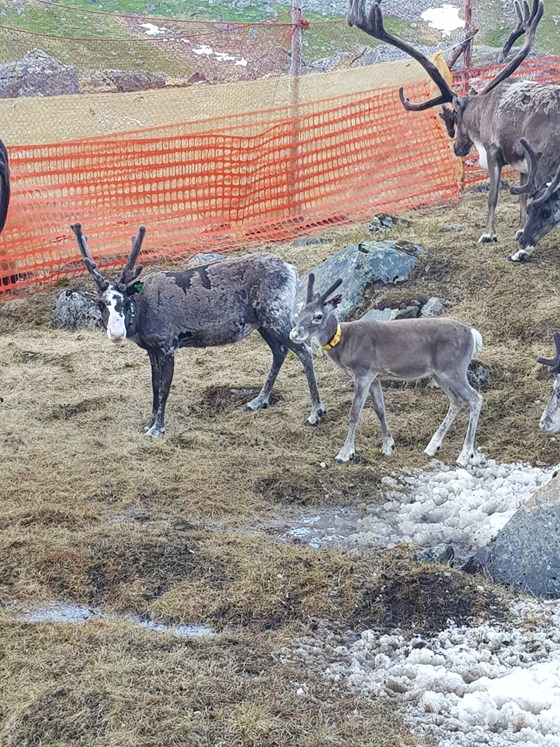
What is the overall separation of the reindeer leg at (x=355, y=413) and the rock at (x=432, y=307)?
197 cm

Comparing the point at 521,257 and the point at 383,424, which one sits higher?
the point at 521,257

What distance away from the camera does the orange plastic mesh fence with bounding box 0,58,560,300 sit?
10461 millimetres

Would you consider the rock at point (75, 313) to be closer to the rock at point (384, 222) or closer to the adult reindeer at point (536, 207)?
the rock at point (384, 222)

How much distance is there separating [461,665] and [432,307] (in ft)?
15.3

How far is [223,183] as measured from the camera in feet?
37.8

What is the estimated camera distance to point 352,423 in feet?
21.2

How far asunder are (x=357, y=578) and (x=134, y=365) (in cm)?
407

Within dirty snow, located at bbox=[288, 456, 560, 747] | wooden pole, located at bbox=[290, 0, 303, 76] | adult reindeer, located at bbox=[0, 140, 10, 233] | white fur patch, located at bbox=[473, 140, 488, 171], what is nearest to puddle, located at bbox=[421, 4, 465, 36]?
wooden pole, located at bbox=[290, 0, 303, 76]

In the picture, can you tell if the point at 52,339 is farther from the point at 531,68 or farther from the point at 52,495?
the point at 531,68

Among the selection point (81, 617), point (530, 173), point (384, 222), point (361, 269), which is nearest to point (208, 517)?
point (81, 617)

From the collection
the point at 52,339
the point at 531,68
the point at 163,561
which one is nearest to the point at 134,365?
the point at 52,339

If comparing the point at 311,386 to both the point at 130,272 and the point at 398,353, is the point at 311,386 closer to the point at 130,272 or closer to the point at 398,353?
the point at 398,353

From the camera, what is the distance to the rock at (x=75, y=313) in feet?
30.5

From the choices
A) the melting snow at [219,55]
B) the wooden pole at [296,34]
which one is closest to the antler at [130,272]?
the wooden pole at [296,34]
